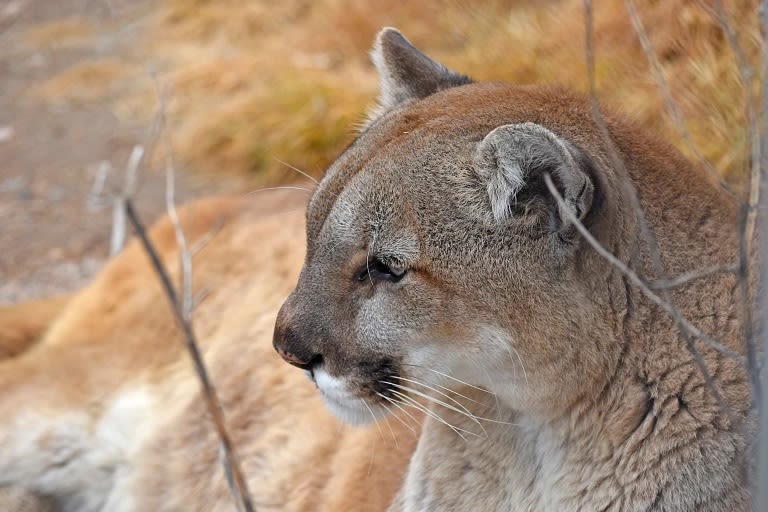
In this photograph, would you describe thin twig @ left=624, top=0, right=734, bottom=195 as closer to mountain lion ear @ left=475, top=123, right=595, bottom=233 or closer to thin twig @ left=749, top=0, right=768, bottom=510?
thin twig @ left=749, top=0, right=768, bottom=510

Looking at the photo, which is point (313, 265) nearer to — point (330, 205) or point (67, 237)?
point (330, 205)

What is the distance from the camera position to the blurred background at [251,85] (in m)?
5.24

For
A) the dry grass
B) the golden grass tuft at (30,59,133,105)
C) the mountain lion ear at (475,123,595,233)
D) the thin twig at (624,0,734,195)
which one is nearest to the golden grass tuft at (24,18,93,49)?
the dry grass

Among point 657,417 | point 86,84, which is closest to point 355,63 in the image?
point 86,84

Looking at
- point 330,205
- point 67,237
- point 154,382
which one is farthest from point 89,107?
point 330,205

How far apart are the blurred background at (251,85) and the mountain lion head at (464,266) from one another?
173 cm

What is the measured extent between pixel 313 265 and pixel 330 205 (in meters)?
0.17

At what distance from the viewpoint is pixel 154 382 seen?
14.1ft

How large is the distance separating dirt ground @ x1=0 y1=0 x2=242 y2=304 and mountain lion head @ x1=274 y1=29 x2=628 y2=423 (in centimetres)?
337

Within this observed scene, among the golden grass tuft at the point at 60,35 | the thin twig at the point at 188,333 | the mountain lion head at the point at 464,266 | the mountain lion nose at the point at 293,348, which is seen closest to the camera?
the thin twig at the point at 188,333

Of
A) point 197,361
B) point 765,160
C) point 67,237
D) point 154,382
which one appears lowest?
point 67,237

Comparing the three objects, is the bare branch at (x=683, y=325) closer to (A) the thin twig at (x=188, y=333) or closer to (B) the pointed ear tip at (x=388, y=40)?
(A) the thin twig at (x=188, y=333)

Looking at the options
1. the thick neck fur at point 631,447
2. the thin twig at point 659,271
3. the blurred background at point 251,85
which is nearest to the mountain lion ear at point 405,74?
the thin twig at point 659,271

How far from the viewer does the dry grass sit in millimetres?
5023
